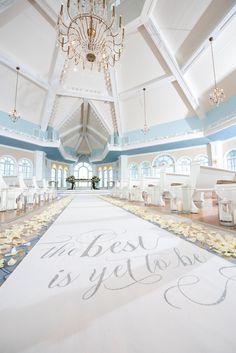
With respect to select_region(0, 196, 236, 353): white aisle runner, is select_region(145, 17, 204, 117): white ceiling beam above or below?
above

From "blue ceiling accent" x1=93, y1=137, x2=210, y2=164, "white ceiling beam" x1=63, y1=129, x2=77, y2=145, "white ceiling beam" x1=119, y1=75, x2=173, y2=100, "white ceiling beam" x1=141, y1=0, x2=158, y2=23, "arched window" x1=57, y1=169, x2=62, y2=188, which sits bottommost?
"arched window" x1=57, y1=169, x2=62, y2=188

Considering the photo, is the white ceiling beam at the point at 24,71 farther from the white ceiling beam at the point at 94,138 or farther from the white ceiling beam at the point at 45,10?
the white ceiling beam at the point at 94,138

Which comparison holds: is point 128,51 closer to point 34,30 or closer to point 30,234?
point 34,30

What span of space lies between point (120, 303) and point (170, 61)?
34.4 ft

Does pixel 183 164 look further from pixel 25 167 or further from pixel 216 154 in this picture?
pixel 25 167

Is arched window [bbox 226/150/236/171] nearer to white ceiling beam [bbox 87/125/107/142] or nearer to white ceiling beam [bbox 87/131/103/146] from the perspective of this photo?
white ceiling beam [bbox 87/125/107/142]

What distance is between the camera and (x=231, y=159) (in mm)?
9391

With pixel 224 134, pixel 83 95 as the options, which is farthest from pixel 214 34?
pixel 83 95

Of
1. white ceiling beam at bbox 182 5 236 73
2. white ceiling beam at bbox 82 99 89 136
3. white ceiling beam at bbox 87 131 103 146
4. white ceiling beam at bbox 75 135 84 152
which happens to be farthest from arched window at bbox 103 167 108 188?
white ceiling beam at bbox 182 5 236 73

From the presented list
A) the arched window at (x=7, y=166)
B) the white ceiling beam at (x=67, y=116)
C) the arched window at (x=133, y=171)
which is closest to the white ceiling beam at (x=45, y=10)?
the white ceiling beam at (x=67, y=116)

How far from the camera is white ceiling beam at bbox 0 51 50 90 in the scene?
7.86 metres

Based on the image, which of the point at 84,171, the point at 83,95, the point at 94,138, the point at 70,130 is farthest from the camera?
the point at 84,171

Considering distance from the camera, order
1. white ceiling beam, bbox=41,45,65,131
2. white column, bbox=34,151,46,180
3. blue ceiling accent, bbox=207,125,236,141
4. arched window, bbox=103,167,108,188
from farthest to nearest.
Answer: arched window, bbox=103,167,108,188, white column, bbox=34,151,46,180, white ceiling beam, bbox=41,45,65,131, blue ceiling accent, bbox=207,125,236,141

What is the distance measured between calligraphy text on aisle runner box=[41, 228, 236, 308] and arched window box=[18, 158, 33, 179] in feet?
36.3
